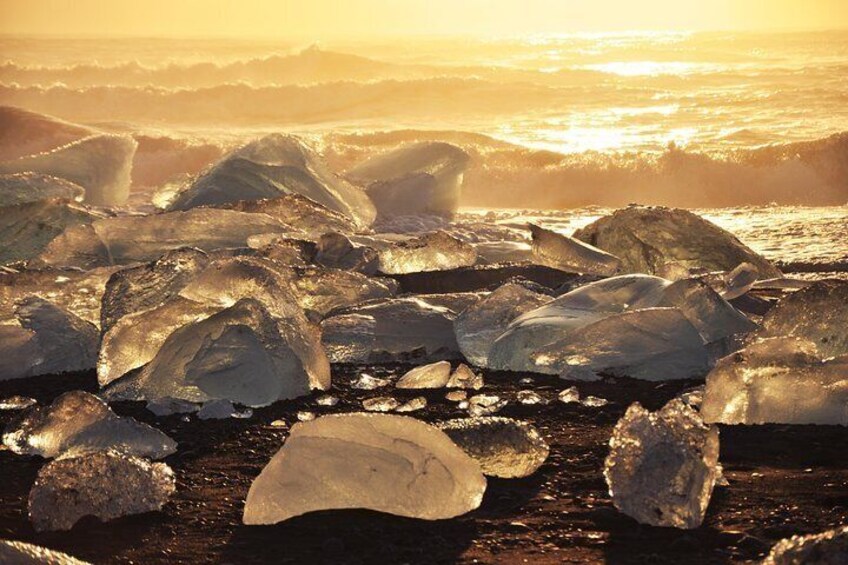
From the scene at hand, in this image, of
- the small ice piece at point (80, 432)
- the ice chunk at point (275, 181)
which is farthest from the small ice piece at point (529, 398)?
the ice chunk at point (275, 181)

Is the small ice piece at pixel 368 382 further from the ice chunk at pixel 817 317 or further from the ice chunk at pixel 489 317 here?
the ice chunk at pixel 817 317

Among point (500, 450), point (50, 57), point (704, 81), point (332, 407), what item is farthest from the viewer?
point (50, 57)

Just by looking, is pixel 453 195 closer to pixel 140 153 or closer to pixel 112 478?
pixel 112 478

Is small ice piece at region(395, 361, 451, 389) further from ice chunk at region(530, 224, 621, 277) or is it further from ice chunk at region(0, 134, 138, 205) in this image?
ice chunk at region(0, 134, 138, 205)

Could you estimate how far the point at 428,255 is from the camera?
124 inches

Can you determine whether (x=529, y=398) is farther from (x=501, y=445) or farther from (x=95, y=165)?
(x=95, y=165)

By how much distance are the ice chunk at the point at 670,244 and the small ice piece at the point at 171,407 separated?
1583mm

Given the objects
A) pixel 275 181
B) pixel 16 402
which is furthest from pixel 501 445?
pixel 275 181

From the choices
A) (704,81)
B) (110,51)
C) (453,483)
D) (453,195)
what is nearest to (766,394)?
(453,483)

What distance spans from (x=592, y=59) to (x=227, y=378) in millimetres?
27021

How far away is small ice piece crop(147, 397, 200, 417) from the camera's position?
1.88 metres

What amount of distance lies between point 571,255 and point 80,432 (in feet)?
5.39

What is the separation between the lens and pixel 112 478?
1430 mm

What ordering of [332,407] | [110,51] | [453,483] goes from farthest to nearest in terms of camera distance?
[110,51]
[332,407]
[453,483]
